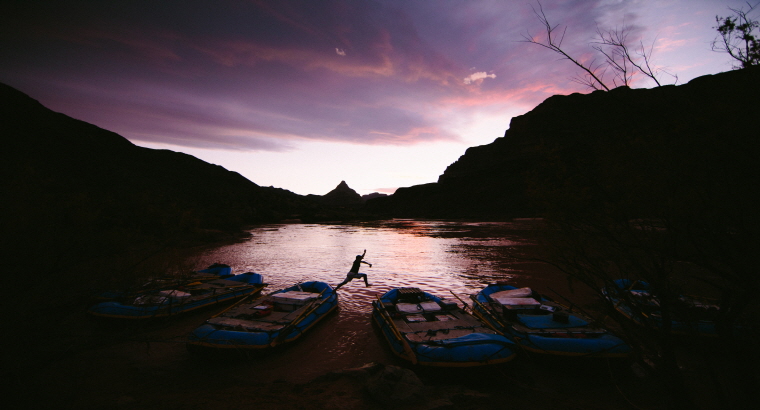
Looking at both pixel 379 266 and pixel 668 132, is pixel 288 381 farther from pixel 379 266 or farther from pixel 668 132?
pixel 379 266

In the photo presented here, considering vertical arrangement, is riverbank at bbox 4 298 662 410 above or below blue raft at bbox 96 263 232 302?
below

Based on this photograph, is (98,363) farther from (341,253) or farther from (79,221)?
(341,253)

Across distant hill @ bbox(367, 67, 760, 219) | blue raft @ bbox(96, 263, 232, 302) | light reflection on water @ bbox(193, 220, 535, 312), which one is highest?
distant hill @ bbox(367, 67, 760, 219)

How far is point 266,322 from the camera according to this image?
8766 mm

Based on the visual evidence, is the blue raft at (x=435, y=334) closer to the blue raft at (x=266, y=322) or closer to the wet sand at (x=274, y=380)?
the wet sand at (x=274, y=380)

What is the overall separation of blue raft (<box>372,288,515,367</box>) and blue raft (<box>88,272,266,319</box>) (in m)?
5.85

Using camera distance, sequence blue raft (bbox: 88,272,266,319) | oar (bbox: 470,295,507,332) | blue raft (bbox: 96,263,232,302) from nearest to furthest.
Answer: blue raft (bbox: 96,263,232,302) → oar (bbox: 470,295,507,332) → blue raft (bbox: 88,272,266,319)

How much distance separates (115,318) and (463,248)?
26.8 m

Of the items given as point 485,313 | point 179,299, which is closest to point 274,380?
point 179,299

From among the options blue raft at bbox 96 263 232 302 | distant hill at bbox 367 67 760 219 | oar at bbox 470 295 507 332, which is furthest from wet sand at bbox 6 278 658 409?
distant hill at bbox 367 67 760 219

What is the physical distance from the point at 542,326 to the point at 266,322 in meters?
7.72

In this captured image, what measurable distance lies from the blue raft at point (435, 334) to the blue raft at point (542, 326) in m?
0.74

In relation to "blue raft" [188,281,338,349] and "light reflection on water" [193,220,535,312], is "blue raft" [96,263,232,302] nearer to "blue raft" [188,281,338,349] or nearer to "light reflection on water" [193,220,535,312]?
"blue raft" [188,281,338,349]

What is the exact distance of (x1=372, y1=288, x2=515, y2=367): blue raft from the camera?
6609mm
